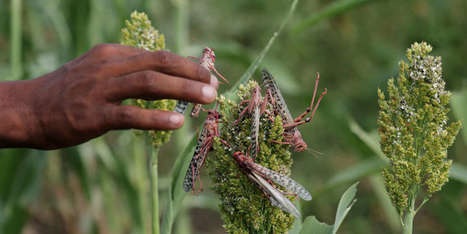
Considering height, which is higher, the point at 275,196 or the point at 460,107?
the point at 460,107

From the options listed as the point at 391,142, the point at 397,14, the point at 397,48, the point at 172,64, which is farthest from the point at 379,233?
the point at 172,64

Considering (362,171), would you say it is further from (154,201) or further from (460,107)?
(154,201)

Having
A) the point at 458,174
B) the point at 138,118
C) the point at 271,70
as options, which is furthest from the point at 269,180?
the point at 271,70

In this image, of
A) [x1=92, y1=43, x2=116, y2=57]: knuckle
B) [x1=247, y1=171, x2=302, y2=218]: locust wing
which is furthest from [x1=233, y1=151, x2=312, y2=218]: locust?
[x1=92, y1=43, x2=116, y2=57]: knuckle

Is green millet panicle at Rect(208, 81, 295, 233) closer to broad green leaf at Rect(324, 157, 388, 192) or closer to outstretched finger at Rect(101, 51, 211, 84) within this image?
outstretched finger at Rect(101, 51, 211, 84)

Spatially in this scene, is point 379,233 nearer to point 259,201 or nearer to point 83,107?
point 259,201

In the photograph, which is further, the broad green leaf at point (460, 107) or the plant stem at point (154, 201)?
the broad green leaf at point (460, 107)

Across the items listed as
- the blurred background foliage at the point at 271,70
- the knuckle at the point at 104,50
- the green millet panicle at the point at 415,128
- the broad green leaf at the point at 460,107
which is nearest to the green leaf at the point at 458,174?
the blurred background foliage at the point at 271,70

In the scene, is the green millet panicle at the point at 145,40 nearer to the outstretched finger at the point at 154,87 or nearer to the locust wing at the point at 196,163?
the locust wing at the point at 196,163

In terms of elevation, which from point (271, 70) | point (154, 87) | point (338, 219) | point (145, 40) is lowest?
point (338, 219)
